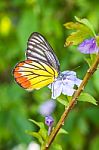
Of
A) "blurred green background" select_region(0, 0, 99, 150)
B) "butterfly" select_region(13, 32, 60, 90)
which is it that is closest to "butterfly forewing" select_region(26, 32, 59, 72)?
"butterfly" select_region(13, 32, 60, 90)

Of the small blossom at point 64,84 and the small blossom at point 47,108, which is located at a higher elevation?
the small blossom at point 64,84

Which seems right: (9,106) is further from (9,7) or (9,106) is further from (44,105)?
(9,7)

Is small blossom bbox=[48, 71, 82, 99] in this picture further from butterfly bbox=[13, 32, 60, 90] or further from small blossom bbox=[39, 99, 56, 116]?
small blossom bbox=[39, 99, 56, 116]

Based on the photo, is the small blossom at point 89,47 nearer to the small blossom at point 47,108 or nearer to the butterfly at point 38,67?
the butterfly at point 38,67

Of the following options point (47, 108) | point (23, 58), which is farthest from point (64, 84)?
point (47, 108)

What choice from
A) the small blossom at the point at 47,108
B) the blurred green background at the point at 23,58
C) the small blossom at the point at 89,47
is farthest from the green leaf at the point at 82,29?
the small blossom at the point at 47,108

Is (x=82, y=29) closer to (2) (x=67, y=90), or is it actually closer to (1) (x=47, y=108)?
(2) (x=67, y=90)
